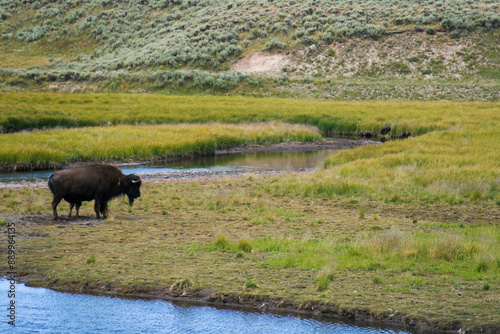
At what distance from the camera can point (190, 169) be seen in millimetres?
31719

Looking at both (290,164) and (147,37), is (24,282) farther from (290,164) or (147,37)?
(147,37)

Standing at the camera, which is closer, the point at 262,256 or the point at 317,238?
the point at 262,256

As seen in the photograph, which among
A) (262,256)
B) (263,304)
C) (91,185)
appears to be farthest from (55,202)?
(263,304)

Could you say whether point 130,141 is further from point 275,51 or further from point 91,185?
point 275,51

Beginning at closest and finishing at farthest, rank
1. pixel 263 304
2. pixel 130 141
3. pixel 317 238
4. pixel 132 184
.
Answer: pixel 263 304, pixel 317 238, pixel 132 184, pixel 130 141

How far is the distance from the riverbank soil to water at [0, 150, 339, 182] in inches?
323

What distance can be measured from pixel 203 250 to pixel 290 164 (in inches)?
824

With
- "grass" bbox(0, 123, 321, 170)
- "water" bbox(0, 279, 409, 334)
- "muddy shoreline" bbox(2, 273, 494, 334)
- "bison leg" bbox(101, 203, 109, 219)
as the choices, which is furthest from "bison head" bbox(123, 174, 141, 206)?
"grass" bbox(0, 123, 321, 170)

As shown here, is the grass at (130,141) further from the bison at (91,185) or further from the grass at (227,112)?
the bison at (91,185)

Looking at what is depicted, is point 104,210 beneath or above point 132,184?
beneath

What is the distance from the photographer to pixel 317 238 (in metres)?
14.8

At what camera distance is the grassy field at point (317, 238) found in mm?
11172

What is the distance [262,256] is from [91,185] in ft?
20.8

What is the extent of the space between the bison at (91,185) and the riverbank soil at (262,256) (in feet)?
2.17
